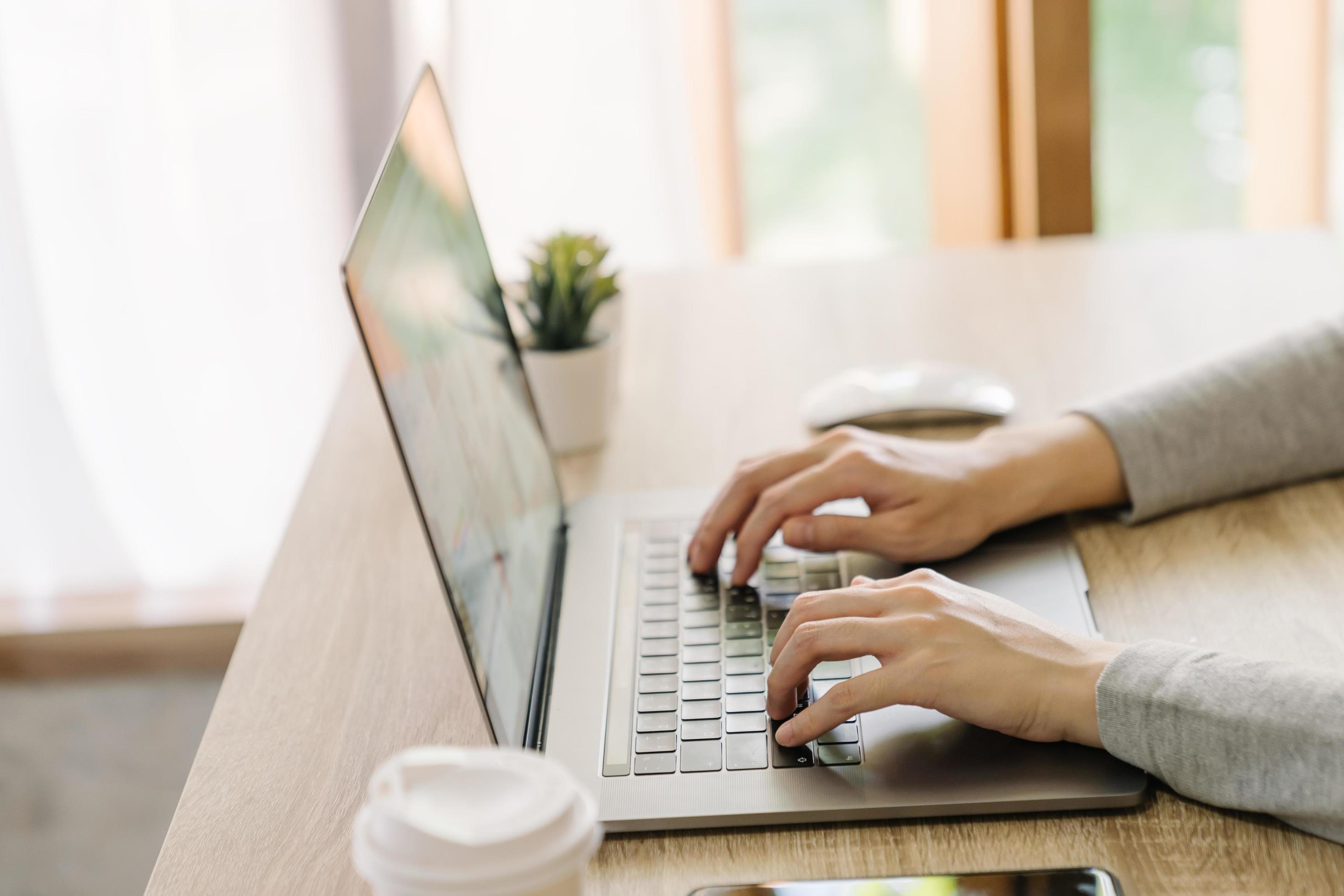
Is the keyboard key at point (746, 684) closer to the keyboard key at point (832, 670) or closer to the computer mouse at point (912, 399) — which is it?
the keyboard key at point (832, 670)

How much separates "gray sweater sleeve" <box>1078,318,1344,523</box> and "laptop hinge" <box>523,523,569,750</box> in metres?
0.38

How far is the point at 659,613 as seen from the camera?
0.80 metres

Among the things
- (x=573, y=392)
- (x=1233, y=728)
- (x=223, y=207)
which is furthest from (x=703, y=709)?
(x=223, y=207)

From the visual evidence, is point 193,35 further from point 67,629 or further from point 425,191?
point 425,191

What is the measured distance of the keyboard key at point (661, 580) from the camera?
83cm

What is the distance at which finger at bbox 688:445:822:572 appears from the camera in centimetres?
84

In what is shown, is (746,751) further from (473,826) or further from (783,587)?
(473,826)

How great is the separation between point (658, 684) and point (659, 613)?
83mm

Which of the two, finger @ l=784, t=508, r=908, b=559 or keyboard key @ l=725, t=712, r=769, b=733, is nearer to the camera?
keyboard key @ l=725, t=712, r=769, b=733

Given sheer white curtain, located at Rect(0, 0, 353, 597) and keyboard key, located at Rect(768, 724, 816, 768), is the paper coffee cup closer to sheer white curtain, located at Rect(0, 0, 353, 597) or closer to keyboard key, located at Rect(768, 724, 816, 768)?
keyboard key, located at Rect(768, 724, 816, 768)

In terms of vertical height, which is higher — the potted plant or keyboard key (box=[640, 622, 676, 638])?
the potted plant

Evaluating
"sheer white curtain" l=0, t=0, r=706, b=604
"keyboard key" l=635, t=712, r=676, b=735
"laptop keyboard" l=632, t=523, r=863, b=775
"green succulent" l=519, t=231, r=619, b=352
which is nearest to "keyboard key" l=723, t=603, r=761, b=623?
"laptop keyboard" l=632, t=523, r=863, b=775

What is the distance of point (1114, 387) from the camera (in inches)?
41.8

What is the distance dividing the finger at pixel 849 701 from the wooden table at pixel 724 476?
0.05 metres
